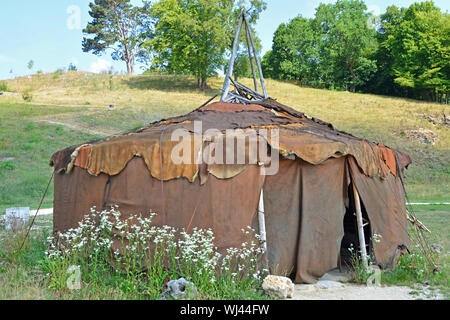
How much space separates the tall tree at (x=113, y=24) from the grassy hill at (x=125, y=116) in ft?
16.6

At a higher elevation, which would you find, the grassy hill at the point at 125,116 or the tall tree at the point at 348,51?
the tall tree at the point at 348,51

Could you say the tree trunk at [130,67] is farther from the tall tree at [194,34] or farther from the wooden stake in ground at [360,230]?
the wooden stake in ground at [360,230]

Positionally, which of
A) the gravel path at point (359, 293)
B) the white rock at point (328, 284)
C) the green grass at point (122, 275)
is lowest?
the white rock at point (328, 284)

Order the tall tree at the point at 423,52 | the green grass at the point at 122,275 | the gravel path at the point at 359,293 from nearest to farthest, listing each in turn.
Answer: the green grass at the point at 122,275 < the gravel path at the point at 359,293 < the tall tree at the point at 423,52

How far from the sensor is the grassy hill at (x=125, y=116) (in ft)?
54.8

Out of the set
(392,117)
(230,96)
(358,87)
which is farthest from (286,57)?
(230,96)

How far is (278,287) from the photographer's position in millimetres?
4695

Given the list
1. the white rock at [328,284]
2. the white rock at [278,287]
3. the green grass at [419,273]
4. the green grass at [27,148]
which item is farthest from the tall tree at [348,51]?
the white rock at [278,287]

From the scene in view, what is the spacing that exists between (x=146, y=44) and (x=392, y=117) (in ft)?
59.5

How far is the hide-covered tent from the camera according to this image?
17.3 feet

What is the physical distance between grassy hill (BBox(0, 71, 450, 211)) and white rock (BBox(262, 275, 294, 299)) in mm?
10580

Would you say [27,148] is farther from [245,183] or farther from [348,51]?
[348,51]

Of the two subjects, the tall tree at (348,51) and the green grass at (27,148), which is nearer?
the green grass at (27,148)

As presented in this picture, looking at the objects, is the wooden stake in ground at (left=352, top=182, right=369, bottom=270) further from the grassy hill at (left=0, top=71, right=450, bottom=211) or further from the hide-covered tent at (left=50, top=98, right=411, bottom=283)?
the grassy hill at (left=0, top=71, right=450, bottom=211)
